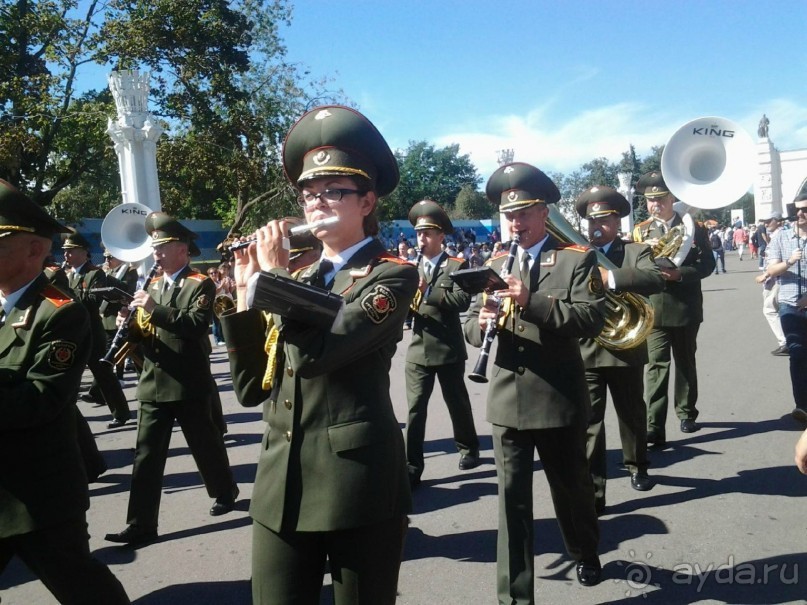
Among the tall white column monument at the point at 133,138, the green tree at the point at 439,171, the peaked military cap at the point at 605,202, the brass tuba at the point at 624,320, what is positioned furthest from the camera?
the green tree at the point at 439,171

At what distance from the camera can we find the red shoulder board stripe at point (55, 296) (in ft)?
9.26

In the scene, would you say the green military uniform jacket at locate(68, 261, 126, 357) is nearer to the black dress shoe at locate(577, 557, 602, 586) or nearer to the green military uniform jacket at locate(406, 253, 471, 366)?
the green military uniform jacket at locate(406, 253, 471, 366)

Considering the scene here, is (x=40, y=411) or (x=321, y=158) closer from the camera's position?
(x=321, y=158)

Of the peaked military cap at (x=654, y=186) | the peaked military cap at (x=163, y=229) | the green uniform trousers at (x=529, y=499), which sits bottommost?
the green uniform trousers at (x=529, y=499)

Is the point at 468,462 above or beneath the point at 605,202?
beneath

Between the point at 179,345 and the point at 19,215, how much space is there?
2.04 metres

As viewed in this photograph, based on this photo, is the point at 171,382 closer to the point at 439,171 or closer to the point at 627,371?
the point at 627,371

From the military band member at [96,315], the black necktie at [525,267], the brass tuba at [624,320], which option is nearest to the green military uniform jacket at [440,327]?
the brass tuba at [624,320]

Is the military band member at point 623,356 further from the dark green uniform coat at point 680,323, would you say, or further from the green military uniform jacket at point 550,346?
the green military uniform jacket at point 550,346

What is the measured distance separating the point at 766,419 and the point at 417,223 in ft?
12.3

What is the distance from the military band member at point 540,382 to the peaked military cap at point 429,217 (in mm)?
2384

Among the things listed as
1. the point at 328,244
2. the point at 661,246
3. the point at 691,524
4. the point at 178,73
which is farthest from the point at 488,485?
the point at 178,73

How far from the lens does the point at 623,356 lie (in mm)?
4879

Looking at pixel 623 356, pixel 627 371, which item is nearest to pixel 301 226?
pixel 623 356
